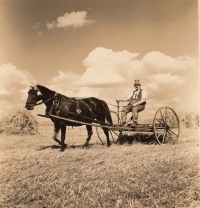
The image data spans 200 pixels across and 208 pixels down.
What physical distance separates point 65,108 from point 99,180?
7.66 feet

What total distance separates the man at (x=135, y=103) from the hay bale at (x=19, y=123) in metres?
4.53

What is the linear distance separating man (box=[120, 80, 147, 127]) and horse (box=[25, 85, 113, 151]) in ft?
1.36

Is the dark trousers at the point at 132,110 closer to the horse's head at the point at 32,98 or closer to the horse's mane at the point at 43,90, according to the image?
the horse's mane at the point at 43,90

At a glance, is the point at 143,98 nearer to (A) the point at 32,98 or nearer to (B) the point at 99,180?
(A) the point at 32,98

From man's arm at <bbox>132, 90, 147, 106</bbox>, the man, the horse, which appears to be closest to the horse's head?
the horse

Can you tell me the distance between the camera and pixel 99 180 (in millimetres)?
3703

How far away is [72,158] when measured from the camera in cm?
462

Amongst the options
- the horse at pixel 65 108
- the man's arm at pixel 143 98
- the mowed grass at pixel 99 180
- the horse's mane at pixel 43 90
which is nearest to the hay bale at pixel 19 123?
the horse at pixel 65 108

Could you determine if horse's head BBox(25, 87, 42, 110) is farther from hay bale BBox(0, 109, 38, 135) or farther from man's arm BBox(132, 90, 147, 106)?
hay bale BBox(0, 109, 38, 135)

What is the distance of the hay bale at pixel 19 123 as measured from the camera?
354 inches

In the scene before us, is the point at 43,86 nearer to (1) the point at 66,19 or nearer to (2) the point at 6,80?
(2) the point at 6,80

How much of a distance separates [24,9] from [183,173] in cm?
401

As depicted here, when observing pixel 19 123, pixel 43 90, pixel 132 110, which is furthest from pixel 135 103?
pixel 19 123

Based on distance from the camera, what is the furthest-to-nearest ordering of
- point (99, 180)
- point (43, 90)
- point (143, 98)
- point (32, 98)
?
point (143, 98), point (43, 90), point (32, 98), point (99, 180)
